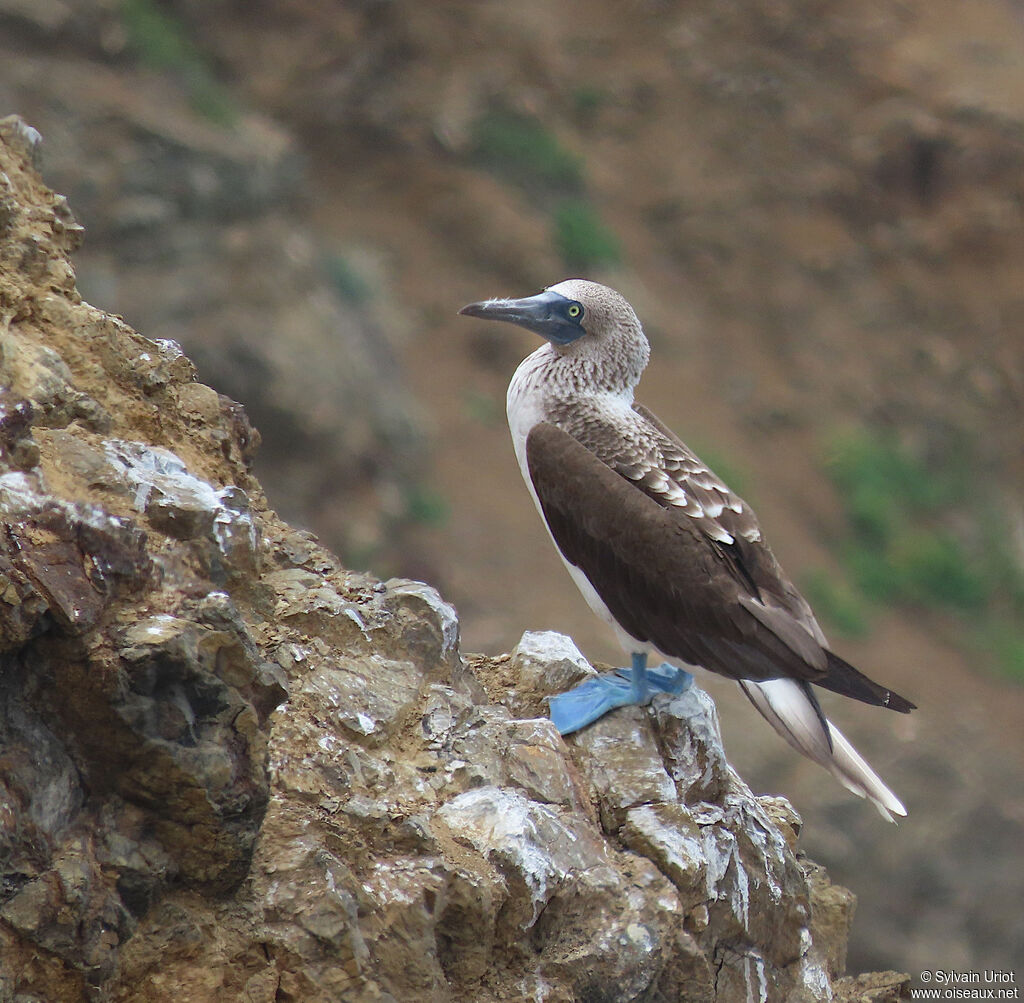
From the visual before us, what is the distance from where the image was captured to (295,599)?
14.9ft

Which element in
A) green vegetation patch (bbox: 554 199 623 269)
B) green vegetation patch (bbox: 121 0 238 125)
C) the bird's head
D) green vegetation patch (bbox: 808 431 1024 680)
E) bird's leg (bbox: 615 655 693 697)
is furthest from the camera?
green vegetation patch (bbox: 554 199 623 269)

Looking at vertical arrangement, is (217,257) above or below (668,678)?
above

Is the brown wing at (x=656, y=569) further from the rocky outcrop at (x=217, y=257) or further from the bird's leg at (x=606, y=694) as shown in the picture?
the rocky outcrop at (x=217, y=257)

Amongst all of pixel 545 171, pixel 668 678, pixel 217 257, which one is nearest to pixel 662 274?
pixel 545 171

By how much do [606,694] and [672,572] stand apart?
0.52m

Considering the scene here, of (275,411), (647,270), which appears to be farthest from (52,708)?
(647,270)

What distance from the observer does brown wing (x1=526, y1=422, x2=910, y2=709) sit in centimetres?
506

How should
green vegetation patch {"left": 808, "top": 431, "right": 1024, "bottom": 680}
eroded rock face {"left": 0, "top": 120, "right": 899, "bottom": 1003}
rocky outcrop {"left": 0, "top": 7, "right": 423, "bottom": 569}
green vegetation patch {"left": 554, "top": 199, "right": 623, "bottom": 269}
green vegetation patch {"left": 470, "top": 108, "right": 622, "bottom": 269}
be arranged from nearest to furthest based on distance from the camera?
eroded rock face {"left": 0, "top": 120, "right": 899, "bottom": 1003} < rocky outcrop {"left": 0, "top": 7, "right": 423, "bottom": 569} < green vegetation patch {"left": 808, "top": 431, "right": 1024, "bottom": 680} < green vegetation patch {"left": 554, "top": 199, "right": 623, "bottom": 269} < green vegetation patch {"left": 470, "top": 108, "right": 622, "bottom": 269}

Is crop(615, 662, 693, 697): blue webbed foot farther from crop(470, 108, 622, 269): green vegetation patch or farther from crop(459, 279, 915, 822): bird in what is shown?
crop(470, 108, 622, 269): green vegetation patch

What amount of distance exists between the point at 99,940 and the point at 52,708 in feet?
1.91

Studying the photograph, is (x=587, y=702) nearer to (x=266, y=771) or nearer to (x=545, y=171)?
(x=266, y=771)

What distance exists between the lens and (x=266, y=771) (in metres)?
3.70

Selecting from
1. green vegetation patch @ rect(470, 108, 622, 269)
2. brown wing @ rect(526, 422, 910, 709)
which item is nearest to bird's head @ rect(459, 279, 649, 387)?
brown wing @ rect(526, 422, 910, 709)

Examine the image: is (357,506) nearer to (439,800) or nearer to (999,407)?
(999,407)
